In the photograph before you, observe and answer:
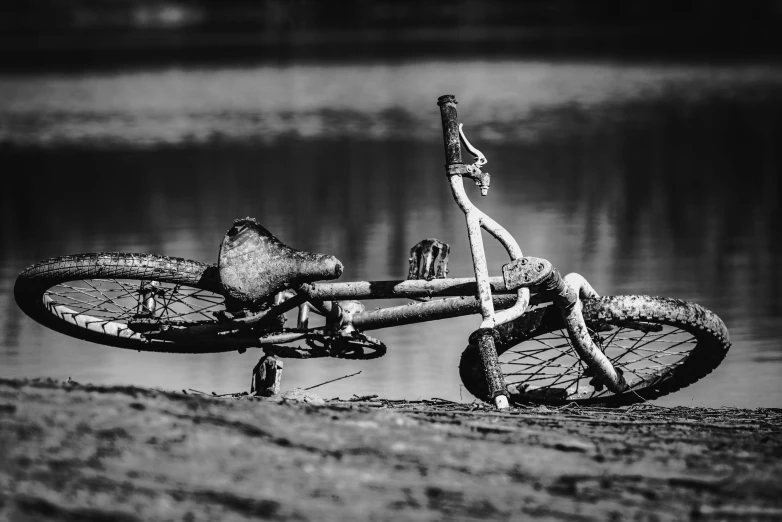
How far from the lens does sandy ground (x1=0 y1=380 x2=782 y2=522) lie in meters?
1.98

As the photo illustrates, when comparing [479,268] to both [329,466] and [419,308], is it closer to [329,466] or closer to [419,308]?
[419,308]

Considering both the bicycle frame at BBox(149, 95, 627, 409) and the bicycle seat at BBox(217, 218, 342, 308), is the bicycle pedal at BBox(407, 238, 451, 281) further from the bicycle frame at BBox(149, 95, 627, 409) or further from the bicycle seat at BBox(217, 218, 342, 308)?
the bicycle seat at BBox(217, 218, 342, 308)

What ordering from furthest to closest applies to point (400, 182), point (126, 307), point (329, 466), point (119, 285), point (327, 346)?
point (400, 182)
point (126, 307)
point (119, 285)
point (327, 346)
point (329, 466)

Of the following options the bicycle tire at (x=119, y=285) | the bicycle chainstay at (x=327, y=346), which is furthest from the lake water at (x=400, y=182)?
the bicycle tire at (x=119, y=285)

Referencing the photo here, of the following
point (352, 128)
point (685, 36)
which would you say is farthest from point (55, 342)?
point (685, 36)

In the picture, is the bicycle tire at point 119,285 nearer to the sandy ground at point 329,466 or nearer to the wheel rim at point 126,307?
the wheel rim at point 126,307

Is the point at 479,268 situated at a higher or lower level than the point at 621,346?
higher

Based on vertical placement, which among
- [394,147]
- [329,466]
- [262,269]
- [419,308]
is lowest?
[329,466]

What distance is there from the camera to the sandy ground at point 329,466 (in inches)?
77.9

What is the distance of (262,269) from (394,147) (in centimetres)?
865

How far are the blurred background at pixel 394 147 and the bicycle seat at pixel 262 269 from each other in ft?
3.52

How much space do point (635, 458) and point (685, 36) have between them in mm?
20034

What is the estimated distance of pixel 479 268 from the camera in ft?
11.1

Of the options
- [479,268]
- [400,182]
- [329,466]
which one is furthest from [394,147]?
[329,466]
